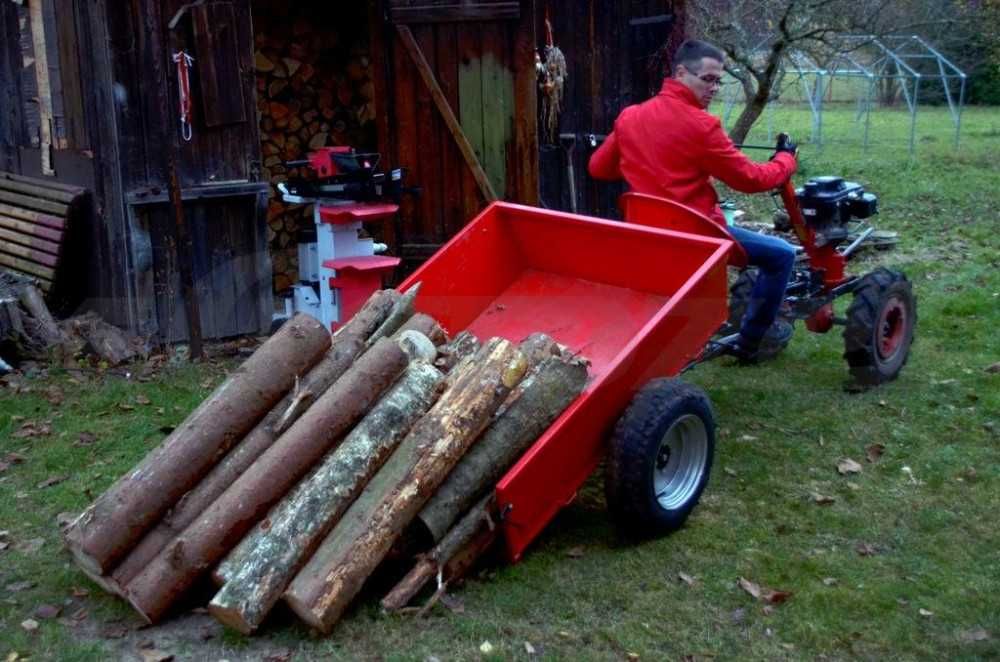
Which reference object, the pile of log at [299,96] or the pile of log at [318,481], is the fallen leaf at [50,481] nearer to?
the pile of log at [318,481]

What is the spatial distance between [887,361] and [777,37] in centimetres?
556

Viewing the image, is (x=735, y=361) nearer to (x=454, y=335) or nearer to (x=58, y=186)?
(x=454, y=335)

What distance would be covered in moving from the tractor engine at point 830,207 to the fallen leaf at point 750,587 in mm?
3054

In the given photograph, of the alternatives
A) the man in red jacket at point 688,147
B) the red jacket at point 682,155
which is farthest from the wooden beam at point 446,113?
the red jacket at point 682,155

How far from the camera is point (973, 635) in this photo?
13.8ft

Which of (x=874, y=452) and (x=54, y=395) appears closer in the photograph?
(x=874, y=452)

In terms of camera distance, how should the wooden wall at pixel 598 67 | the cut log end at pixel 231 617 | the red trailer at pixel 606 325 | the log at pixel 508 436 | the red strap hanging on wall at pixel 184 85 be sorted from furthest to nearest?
the wooden wall at pixel 598 67 < the red strap hanging on wall at pixel 184 85 < the red trailer at pixel 606 325 < the log at pixel 508 436 < the cut log end at pixel 231 617

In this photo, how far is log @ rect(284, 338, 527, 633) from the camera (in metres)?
4.02

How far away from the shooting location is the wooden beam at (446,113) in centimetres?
856

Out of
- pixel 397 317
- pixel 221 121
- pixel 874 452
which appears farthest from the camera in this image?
pixel 221 121

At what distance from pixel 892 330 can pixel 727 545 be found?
2.87 meters

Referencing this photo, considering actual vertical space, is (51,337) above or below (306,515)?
below

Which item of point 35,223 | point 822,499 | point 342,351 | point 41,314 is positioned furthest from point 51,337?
point 822,499

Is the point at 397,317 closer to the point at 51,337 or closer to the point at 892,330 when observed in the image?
the point at 892,330
